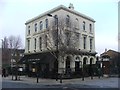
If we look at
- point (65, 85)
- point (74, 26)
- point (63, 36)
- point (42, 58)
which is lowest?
point (65, 85)

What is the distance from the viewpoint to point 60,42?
3947cm

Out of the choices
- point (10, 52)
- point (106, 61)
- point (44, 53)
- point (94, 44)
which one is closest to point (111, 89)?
point (44, 53)

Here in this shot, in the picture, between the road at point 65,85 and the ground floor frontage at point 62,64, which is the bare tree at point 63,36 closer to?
the ground floor frontage at point 62,64

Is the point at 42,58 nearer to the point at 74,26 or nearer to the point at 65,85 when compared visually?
the point at 74,26

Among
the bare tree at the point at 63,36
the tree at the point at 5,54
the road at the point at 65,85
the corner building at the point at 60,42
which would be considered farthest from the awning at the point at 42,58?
the tree at the point at 5,54

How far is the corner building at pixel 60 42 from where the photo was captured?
133 feet

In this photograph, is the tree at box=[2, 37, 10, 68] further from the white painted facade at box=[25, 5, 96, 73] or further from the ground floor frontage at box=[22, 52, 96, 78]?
the ground floor frontage at box=[22, 52, 96, 78]

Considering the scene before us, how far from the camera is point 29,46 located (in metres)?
54.2

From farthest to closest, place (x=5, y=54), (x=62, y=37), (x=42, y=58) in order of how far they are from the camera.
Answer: (x=5, y=54)
(x=42, y=58)
(x=62, y=37)

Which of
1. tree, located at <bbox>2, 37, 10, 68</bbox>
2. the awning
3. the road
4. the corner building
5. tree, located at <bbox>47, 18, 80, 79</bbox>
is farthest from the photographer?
tree, located at <bbox>2, 37, 10, 68</bbox>

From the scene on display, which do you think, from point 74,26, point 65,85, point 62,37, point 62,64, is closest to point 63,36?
point 62,37

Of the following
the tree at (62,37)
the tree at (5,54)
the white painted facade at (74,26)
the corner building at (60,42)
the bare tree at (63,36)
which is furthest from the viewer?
the tree at (5,54)

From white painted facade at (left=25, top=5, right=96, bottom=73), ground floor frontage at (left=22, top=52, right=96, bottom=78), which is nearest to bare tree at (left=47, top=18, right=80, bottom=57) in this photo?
white painted facade at (left=25, top=5, right=96, bottom=73)

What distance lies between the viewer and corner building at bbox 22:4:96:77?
133 ft
